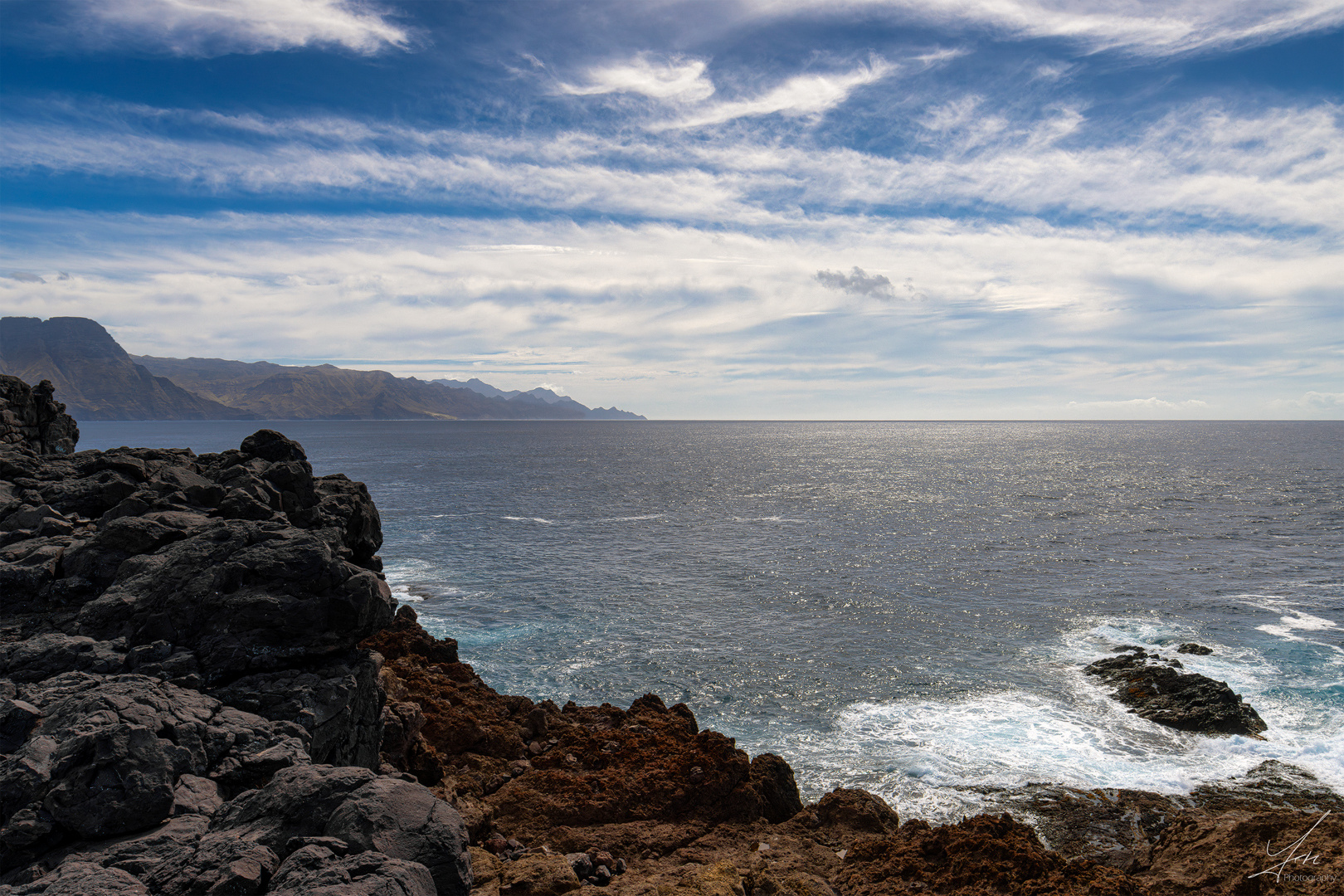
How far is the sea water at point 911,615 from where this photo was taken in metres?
23.9

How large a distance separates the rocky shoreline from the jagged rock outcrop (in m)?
7.31

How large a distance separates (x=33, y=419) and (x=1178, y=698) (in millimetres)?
49930

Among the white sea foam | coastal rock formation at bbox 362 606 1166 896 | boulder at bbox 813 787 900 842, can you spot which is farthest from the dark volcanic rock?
boulder at bbox 813 787 900 842

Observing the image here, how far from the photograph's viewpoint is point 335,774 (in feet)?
28.9

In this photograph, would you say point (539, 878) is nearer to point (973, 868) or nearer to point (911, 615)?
point (973, 868)

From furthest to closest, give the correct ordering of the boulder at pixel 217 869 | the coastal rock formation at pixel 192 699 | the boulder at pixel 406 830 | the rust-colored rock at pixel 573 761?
the rust-colored rock at pixel 573 761 < the boulder at pixel 406 830 < the coastal rock formation at pixel 192 699 < the boulder at pixel 217 869

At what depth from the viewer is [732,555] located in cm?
5462

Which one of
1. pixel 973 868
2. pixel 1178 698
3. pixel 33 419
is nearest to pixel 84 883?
Result: pixel 973 868

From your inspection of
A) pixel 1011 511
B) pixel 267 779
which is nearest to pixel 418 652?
pixel 267 779

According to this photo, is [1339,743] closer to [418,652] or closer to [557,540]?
[418,652]

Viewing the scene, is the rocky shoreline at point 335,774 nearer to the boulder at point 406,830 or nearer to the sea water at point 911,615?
the boulder at point 406,830

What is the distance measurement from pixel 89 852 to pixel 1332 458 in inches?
7897

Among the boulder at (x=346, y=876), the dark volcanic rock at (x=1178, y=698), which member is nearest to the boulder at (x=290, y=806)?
the boulder at (x=346, y=876)

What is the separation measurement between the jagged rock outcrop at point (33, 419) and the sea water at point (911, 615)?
739 inches
